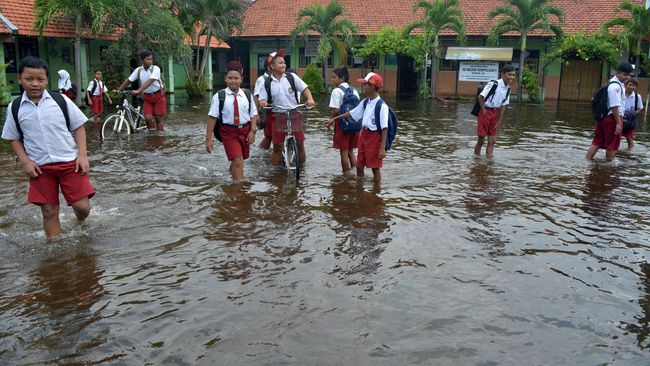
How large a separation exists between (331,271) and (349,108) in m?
3.83

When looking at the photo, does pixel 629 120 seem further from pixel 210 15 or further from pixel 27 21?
pixel 27 21

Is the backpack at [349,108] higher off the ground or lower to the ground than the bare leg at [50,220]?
higher

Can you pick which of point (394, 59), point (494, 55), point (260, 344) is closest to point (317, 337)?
point (260, 344)

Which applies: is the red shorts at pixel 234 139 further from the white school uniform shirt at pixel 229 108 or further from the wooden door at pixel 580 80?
the wooden door at pixel 580 80

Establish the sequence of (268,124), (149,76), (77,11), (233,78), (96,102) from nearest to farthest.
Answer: (233,78)
(268,124)
(149,76)
(96,102)
(77,11)

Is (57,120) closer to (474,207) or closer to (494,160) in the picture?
(474,207)

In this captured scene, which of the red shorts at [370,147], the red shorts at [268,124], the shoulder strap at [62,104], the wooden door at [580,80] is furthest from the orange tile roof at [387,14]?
the shoulder strap at [62,104]

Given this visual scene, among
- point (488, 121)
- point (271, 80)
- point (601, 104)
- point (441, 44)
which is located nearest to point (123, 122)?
point (271, 80)

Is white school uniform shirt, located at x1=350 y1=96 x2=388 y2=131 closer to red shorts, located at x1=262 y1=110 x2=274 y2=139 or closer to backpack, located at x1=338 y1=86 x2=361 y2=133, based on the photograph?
backpack, located at x1=338 y1=86 x2=361 y2=133

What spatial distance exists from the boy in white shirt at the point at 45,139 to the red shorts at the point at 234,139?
248cm

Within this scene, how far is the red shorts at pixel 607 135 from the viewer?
9.43 m

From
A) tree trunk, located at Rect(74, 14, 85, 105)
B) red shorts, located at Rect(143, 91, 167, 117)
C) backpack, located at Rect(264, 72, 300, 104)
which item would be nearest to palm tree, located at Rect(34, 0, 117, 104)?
tree trunk, located at Rect(74, 14, 85, 105)

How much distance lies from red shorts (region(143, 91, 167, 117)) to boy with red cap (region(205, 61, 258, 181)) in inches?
196

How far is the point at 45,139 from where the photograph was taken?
4844mm
